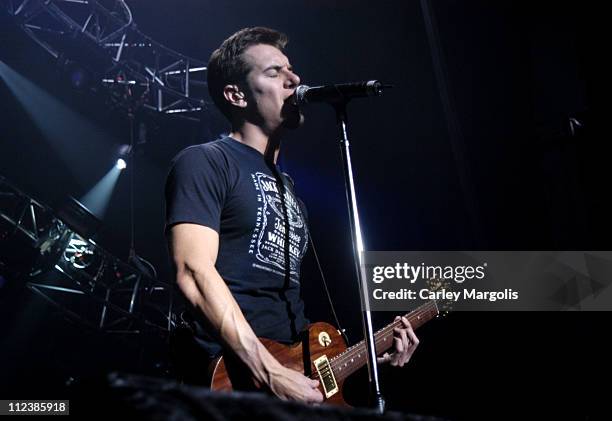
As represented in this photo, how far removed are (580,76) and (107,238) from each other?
5901 mm

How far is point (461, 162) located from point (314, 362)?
2796 millimetres

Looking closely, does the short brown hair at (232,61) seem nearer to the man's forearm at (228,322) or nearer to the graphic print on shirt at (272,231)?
the graphic print on shirt at (272,231)

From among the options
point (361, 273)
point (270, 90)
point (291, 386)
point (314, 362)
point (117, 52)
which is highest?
point (117, 52)

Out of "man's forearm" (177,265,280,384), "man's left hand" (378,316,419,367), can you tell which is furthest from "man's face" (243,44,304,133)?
"man's left hand" (378,316,419,367)

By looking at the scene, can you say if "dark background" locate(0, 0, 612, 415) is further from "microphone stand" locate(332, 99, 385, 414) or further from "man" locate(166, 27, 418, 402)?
"microphone stand" locate(332, 99, 385, 414)

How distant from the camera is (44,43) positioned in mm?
5707

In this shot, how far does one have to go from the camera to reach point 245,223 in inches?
85.3

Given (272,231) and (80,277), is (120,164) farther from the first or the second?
(272,231)

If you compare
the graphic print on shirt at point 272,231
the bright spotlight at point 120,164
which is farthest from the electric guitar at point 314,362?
the bright spotlight at point 120,164

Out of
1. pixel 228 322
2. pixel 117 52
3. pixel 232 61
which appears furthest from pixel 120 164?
pixel 228 322

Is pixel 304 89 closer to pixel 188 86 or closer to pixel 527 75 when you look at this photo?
pixel 527 75

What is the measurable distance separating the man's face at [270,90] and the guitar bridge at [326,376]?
961mm

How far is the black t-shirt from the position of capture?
2029 millimetres

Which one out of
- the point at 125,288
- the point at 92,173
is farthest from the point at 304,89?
the point at 92,173
